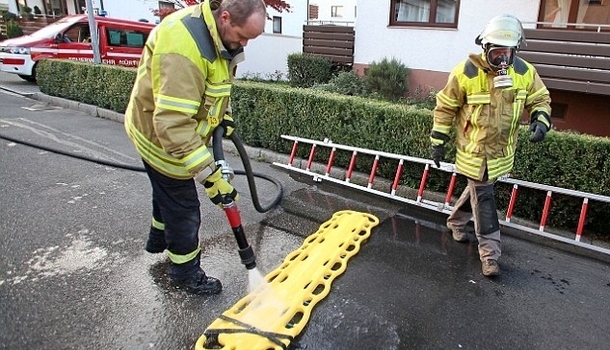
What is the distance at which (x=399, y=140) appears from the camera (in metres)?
4.83

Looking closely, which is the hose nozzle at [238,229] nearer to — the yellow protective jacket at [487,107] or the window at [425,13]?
the yellow protective jacket at [487,107]

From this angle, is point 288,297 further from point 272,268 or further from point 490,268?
point 490,268

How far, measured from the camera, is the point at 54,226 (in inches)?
148

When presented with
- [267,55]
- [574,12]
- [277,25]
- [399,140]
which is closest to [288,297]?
[399,140]

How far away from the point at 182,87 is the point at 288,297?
1489mm

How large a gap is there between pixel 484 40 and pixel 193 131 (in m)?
2.16

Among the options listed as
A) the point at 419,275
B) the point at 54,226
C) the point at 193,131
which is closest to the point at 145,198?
the point at 54,226

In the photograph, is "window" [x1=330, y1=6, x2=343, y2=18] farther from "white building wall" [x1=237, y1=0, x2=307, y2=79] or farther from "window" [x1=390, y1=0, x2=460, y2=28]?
"window" [x1=390, y1=0, x2=460, y2=28]

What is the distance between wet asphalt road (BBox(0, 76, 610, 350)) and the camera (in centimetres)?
250

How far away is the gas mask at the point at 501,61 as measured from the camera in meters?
2.95

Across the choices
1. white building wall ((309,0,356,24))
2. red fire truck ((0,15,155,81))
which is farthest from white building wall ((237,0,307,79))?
white building wall ((309,0,356,24))

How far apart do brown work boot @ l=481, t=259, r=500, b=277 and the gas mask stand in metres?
1.32

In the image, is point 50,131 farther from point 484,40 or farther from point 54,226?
point 484,40

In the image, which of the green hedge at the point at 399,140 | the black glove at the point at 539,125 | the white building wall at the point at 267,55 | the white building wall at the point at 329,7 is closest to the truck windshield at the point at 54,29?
the green hedge at the point at 399,140
